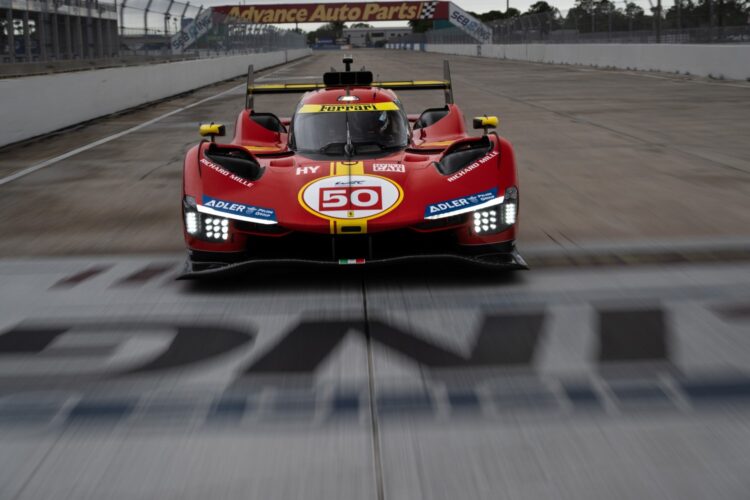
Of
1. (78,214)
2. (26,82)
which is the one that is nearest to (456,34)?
(26,82)

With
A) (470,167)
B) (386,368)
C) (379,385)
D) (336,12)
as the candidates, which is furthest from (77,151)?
(336,12)

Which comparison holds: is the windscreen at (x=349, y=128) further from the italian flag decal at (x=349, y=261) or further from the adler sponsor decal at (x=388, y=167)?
the italian flag decal at (x=349, y=261)

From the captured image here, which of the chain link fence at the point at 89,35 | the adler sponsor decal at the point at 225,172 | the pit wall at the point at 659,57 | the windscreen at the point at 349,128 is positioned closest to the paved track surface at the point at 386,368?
the adler sponsor decal at the point at 225,172

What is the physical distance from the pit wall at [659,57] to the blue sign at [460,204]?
23.9 metres

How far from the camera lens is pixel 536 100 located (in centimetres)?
2309

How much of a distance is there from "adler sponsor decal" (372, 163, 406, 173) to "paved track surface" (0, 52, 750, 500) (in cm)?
64

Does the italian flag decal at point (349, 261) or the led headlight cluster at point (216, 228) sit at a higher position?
the led headlight cluster at point (216, 228)

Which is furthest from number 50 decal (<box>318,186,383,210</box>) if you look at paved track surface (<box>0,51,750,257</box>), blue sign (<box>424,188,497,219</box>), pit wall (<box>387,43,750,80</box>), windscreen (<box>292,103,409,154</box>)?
pit wall (<box>387,43,750,80</box>)

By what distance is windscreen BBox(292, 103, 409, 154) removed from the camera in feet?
24.0

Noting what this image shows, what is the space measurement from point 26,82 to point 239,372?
13.0 metres

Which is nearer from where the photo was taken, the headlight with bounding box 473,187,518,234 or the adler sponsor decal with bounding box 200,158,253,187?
the headlight with bounding box 473,187,518,234

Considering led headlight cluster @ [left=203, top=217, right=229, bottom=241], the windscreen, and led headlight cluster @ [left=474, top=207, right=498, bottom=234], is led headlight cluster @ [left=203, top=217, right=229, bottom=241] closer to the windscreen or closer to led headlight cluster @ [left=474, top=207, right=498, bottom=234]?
led headlight cluster @ [left=474, top=207, right=498, bottom=234]

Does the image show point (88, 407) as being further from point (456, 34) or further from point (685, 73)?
point (456, 34)

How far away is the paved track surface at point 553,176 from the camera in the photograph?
7.70 metres
